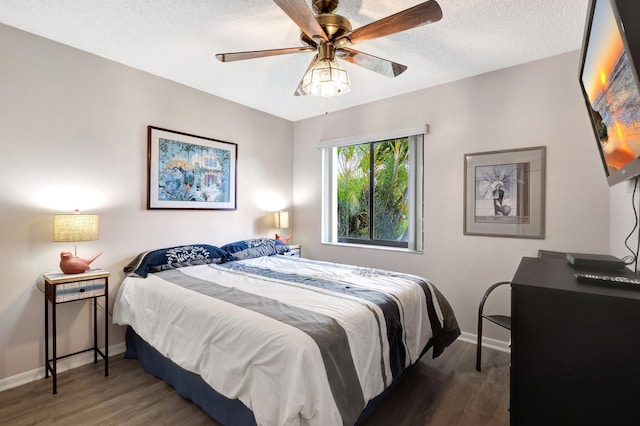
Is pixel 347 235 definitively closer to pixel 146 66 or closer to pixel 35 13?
pixel 146 66

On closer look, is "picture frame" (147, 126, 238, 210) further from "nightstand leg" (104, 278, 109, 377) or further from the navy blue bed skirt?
the navy blue bed skirt

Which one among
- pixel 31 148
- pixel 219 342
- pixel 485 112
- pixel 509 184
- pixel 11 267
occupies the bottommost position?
pixel 219 342

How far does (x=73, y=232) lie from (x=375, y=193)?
310 cm

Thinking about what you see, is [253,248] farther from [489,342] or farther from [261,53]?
[489,342]

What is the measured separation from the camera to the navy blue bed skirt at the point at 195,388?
1.65 m

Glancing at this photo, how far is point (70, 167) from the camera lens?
2.53 metres

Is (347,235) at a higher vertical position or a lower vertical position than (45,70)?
lower

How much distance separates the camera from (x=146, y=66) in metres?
2.86

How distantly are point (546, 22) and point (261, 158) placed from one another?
10.4 feet

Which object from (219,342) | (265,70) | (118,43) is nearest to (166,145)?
(118,43)

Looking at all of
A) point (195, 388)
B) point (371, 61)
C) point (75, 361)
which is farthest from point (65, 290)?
point (371, 61)

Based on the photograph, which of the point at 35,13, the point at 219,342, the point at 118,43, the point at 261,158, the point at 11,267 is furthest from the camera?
the point at 261,158

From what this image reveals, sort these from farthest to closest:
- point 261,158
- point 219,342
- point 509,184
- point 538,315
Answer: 1. point 261,158
2. point 509,184
3. point 219,342
4. point 538,315

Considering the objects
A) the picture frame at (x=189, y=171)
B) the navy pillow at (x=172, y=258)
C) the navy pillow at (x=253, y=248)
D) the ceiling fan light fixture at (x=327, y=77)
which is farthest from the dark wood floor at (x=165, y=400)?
the ceiling fan light fixture at (x=327, y=77)
